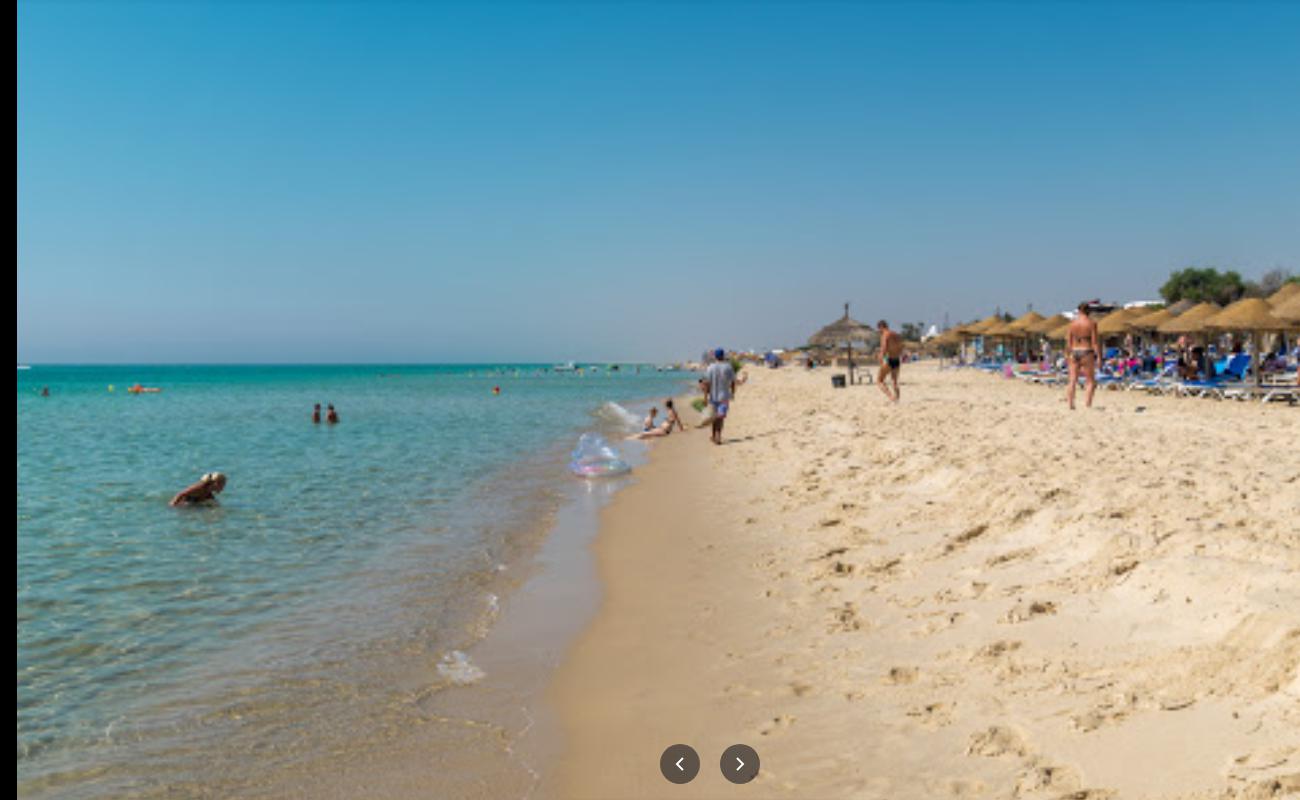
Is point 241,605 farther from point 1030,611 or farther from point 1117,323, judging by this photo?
point 1117,323

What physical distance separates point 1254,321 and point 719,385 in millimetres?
12935

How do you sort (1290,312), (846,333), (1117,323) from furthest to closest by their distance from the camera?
(846,333) < (1117,323) < (1290,312)

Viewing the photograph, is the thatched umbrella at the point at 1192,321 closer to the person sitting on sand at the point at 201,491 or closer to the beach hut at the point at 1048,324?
the beach hut at the point at 1048,324

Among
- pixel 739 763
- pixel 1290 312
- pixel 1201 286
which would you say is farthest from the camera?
pixel 1201 286

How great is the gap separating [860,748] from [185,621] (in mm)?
5647

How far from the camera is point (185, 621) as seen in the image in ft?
21.9

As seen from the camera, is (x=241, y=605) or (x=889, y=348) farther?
(x=889, y=348)

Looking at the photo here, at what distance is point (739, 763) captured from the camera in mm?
3664

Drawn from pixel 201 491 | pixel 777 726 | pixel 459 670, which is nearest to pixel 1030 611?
pixel 777 726

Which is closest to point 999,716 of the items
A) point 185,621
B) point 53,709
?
point 53,709

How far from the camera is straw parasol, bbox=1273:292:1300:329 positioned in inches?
716

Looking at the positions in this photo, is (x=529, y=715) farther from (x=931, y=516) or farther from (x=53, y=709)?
(x=931, y=516)

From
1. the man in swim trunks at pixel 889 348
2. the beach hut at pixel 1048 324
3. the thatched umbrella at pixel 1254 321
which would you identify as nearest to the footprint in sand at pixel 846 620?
the man in swim trunks at pixel 889 348

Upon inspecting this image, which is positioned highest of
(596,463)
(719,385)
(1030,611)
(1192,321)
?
(1192,321)
